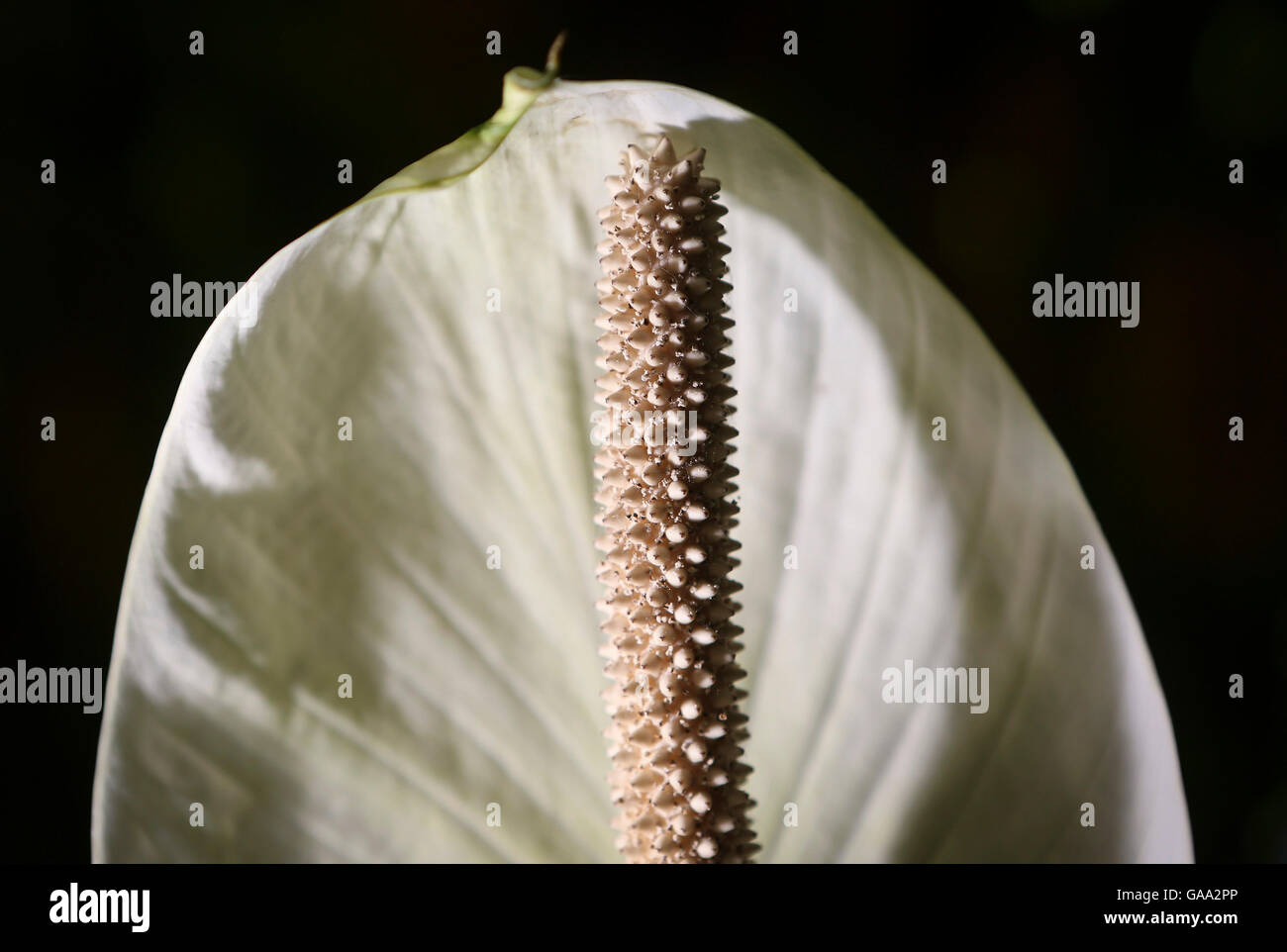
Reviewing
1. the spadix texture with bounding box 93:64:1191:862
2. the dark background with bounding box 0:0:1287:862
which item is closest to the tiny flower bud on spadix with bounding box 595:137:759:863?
the spadix texture with bounding box 93:64:1191:862

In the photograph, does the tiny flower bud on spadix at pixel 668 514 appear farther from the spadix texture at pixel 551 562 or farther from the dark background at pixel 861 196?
the dark background at pixel 861 196

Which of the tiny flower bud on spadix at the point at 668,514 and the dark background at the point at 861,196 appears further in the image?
the dark background at the point at 861,196


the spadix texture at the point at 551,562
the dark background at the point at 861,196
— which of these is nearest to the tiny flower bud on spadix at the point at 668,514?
the spadix texture at the point at 551,562

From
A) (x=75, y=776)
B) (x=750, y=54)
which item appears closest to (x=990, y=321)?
(x=750, y=54)

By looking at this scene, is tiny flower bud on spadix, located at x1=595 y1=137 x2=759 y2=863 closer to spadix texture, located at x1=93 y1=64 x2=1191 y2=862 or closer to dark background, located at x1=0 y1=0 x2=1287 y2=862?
spadix texture, located at x1=93 y1=64 x2=1191 y2=862

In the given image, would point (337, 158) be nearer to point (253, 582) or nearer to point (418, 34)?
point (418, 34)
